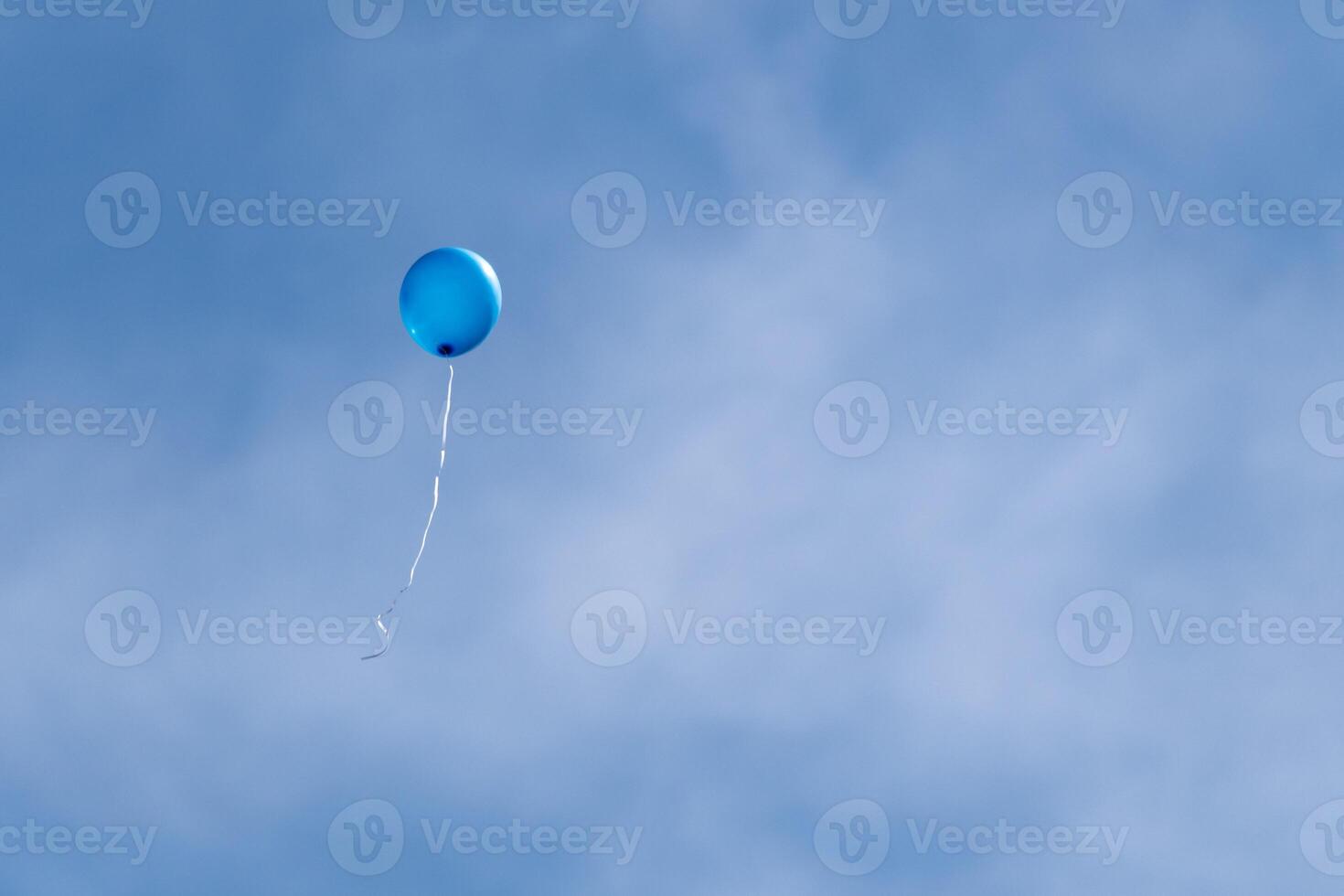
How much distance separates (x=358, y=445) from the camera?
21750 millimetres

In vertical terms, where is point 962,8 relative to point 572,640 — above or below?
above

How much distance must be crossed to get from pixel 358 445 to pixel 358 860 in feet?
16.2

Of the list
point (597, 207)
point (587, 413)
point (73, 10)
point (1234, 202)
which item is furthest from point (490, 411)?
A: point (1234, 202)

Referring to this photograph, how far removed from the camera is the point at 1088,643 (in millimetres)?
22734

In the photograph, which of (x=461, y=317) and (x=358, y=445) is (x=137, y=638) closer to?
(x=358, y=445)

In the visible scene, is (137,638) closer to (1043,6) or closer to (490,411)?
(490,411)

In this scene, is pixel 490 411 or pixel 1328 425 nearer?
pixel 490 411

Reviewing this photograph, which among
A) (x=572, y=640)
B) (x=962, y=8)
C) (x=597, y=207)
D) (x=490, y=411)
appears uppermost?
(x=962, y=8)

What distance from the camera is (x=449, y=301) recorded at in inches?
627

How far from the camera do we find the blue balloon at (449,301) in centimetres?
1595

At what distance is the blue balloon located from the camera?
15953 mm

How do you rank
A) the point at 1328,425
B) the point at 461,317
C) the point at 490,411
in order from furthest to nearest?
the point at 1328,425
the point at 490,411
the point at 461,317

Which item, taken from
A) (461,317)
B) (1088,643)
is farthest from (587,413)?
(1088,643)

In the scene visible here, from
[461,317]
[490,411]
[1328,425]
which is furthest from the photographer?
[1328,425]
